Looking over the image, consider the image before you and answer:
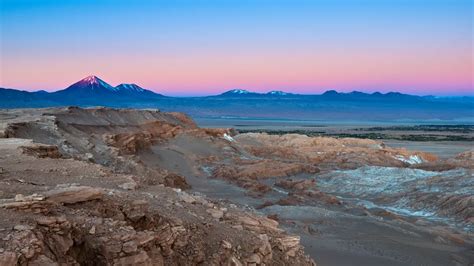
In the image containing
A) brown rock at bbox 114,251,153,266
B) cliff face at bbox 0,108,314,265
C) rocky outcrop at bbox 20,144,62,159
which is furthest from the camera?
rocky outcrop at bbox 20,144,62,159

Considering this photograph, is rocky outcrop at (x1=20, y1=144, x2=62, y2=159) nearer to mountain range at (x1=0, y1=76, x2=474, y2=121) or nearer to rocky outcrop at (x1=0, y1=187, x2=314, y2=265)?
rocky outcrop at (x1=0, y1=187, x2=314, y2=265)

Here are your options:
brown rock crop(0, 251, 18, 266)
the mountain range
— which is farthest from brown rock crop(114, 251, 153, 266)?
the mountain range

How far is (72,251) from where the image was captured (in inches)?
172

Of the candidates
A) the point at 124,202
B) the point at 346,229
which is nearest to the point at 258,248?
the point at 124,202

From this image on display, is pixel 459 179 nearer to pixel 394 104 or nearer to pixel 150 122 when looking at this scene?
pixel 150 122

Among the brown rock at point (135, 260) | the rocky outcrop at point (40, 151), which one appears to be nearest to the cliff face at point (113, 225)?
the brown rock at point (135, 260)

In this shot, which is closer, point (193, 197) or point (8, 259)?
point (8, 259)

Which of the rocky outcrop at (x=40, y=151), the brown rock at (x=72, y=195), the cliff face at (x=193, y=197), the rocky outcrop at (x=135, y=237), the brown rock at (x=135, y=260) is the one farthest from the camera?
the rocky outcrop at (x=40, y=151)

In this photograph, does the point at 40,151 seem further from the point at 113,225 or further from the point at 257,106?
the point at 257,106

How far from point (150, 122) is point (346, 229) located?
1715 cm

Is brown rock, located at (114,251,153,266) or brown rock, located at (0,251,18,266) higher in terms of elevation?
brown rock, located at (0,251,18,266)

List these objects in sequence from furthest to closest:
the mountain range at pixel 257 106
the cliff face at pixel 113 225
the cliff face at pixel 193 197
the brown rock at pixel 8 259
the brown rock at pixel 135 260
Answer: the mountain range at pixel 257 106, the cliff face at pixel 193 197, the brown rock at pixel 135 260, the cliff face at pixel 113 225, the brown rock at pixel 8 259

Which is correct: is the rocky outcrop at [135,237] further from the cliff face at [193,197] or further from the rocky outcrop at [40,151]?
the rocky outcrop at [40,151]

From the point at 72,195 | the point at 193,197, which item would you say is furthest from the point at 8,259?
the point at 193,197
